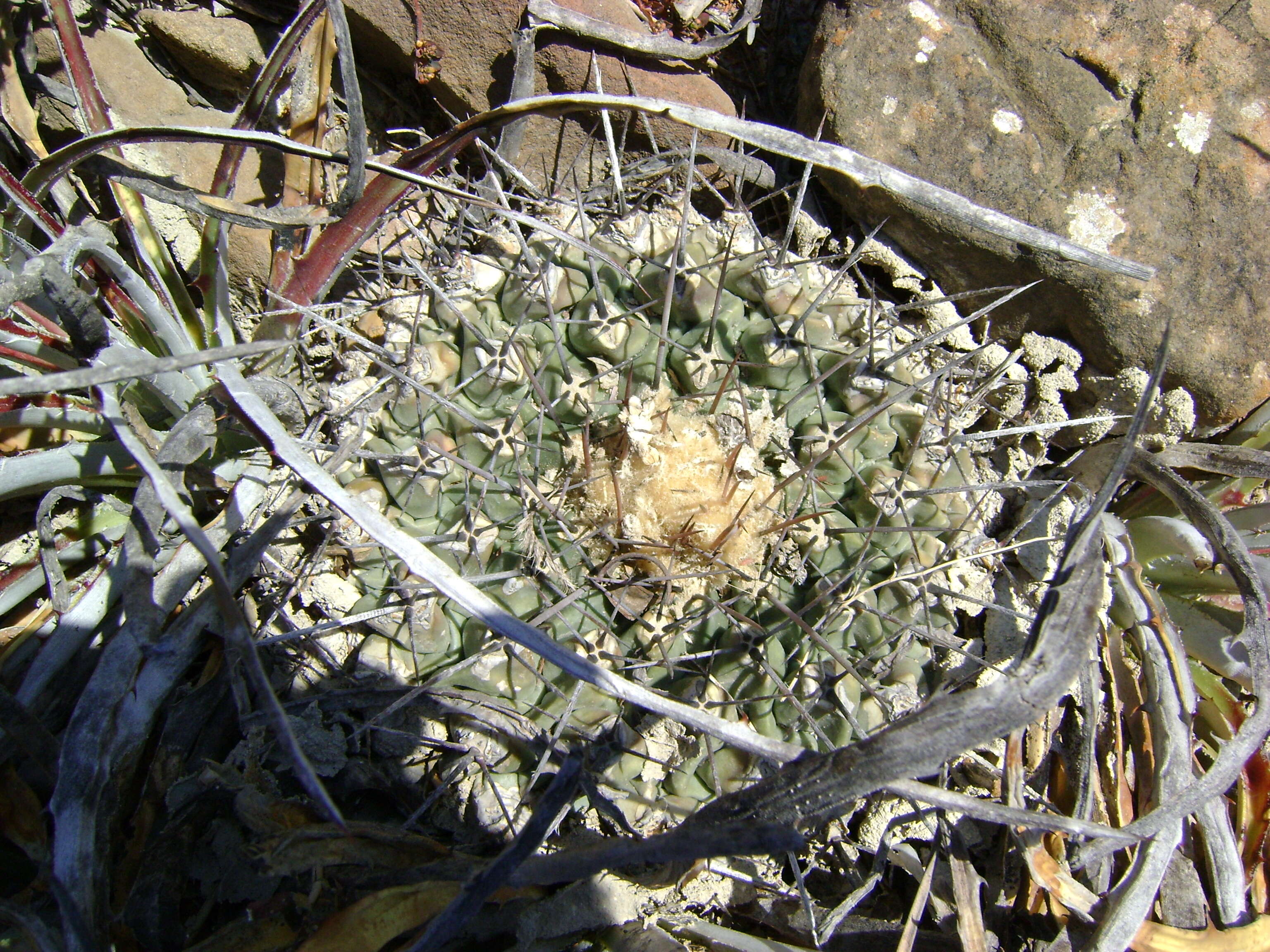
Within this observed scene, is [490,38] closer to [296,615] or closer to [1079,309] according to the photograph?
[296,615]

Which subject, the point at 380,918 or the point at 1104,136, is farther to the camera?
the point at 1104,136

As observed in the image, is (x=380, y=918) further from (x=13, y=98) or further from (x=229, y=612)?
(x=13, y=98)

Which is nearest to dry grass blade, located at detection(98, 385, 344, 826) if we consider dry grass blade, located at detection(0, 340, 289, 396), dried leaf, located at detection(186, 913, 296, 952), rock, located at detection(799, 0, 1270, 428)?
Answer: dry grass blade, located at detection(0, 340, 289, 396)

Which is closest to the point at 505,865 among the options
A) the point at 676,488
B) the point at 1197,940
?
the point at 676,488

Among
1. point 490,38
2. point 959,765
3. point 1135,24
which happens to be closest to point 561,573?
point 959,765

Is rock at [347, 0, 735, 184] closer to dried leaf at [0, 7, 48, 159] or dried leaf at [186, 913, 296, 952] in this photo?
dried leaf at [0, 7, 48, 159]

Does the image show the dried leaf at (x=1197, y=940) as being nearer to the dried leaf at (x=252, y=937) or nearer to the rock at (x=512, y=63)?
the dried leaf at (x=252, y=937)

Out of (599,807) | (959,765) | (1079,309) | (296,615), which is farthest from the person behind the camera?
(1079,309)
